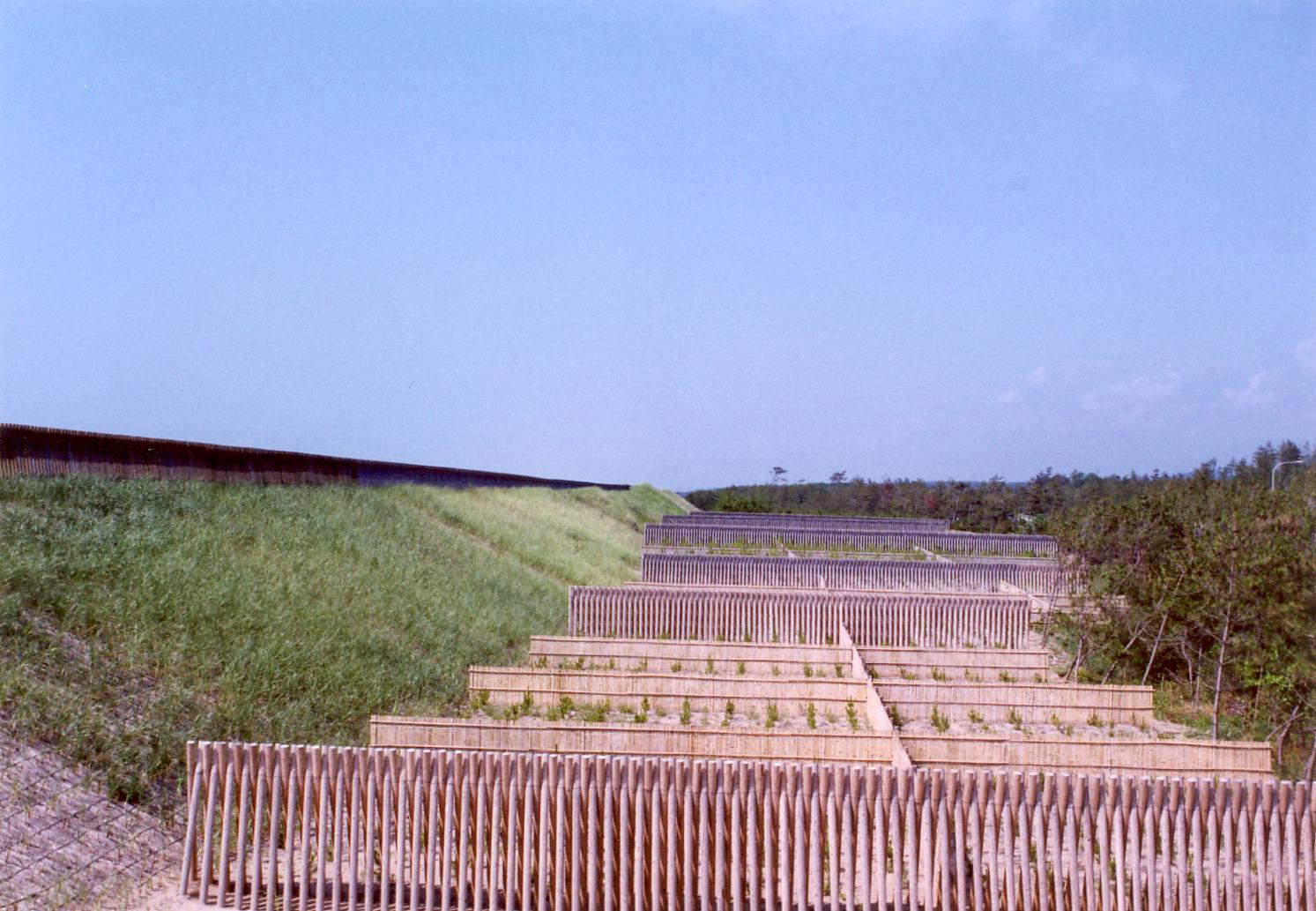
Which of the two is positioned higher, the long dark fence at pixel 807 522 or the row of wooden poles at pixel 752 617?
the long dark fence at pixel 807 522

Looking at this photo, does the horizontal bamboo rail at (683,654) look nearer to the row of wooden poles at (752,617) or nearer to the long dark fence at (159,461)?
the row of wooden poles at (752,617)

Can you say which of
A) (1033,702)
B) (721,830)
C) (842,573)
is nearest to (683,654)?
(1033,702)

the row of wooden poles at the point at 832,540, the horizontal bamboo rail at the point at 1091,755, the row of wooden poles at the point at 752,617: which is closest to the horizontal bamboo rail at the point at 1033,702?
the horizontal bamboo rail at the point at 1091,755

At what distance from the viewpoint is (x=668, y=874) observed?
6.86 metres

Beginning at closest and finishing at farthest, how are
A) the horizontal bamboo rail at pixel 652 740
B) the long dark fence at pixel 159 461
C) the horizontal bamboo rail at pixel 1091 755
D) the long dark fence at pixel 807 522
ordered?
1. the horizontal bamboo rail at pixel 652 740
2. the horizontal bamboo rail at pixel 1091 755
3. the long dark fence at pixel 159 461
4. the long dark fence at pixel 807 522

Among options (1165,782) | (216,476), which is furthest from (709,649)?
(216,476)

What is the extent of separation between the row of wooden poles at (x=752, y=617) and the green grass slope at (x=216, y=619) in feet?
5.48

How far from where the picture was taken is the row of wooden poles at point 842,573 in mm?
22188

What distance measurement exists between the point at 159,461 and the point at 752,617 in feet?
33.2

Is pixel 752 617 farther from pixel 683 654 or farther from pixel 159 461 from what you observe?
pixel 159 461

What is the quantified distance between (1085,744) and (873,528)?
72.3ft

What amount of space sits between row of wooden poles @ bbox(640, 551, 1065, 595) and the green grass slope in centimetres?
A: 289

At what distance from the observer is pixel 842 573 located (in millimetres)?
22375

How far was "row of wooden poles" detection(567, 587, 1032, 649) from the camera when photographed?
1688 cm
